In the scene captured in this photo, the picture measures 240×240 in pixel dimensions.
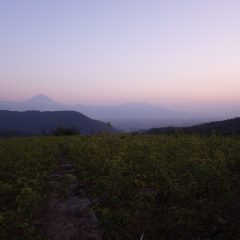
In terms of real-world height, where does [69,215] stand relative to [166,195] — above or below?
below

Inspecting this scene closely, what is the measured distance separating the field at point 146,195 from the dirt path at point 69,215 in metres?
0.20

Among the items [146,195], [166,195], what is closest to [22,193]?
[146,195]

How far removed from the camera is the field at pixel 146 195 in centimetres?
790

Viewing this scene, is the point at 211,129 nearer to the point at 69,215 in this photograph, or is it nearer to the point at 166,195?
the point at 166,195

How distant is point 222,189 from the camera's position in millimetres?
9820

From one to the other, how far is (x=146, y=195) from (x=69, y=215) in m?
1.70

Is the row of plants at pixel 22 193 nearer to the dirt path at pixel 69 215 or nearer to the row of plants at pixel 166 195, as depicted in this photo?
the dirt path at pixel 69 215

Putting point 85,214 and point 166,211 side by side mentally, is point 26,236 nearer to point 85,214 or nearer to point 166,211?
point 85,214

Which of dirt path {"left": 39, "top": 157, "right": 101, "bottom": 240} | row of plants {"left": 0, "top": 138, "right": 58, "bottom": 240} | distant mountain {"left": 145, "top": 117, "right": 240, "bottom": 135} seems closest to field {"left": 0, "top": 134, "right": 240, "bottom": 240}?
row of plants {"left": 0, "top": 138, "right": 58, "bottom": 240}

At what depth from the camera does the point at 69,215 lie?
354 inches

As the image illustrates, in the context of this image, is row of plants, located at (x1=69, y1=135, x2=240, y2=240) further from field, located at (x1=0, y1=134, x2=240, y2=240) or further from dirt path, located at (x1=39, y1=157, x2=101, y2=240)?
dirt path, located at (x1=39, y1=157, x2=101, y2=240)

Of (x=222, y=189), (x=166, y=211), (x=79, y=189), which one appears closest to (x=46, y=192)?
(x=79, y=189)

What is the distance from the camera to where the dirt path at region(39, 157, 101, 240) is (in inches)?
314

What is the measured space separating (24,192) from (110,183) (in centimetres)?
221
